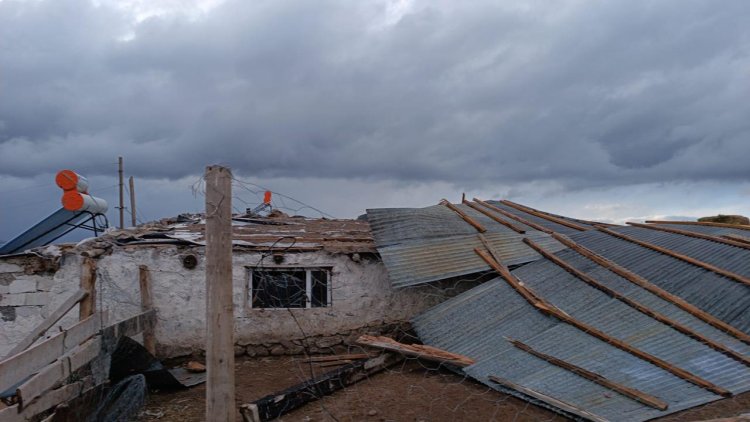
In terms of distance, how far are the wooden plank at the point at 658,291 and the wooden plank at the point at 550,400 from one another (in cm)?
247

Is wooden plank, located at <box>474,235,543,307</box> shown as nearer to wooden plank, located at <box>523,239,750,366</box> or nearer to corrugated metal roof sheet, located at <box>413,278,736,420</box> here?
corrugated metal roof sheet, located at <box>413,278,736,420</box>

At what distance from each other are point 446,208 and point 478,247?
2578mm

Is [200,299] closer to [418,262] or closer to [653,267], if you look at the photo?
[418,262]

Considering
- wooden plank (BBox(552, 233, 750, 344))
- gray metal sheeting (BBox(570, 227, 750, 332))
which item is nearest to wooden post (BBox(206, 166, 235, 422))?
wooden plank (BBox(552, 233, 750, 344))

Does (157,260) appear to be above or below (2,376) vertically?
above

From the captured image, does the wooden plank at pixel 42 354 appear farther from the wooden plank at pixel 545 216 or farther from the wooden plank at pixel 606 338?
the wooden plank at pixel 545 216

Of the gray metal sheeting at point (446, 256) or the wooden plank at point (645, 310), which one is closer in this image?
the wooden plank at point (645, 310)

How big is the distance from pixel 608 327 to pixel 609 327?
0.01 meters

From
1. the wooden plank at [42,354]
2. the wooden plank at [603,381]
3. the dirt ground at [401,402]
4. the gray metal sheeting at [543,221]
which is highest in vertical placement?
the gray metal sheeting at [543,221]

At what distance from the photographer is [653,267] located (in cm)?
818

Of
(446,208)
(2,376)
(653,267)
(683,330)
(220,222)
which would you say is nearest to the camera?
(220,222)

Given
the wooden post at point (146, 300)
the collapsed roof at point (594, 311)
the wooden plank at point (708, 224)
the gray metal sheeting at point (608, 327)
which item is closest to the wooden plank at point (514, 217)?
the collapsed roof at point (594, 311)

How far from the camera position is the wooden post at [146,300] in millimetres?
8727

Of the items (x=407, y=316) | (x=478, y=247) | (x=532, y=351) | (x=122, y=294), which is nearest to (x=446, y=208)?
(x=478, y=247)
